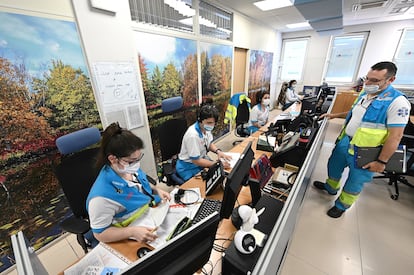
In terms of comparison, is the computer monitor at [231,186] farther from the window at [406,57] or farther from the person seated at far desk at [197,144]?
the window at [406,57]

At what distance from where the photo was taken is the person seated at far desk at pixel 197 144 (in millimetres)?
1670

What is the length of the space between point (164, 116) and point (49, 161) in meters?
1.45

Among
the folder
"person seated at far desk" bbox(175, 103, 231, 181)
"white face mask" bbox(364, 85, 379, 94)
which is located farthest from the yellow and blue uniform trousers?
"person seated at far desk" bbox(175, 103, 231, 181)

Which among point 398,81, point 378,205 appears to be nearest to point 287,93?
point 398,81

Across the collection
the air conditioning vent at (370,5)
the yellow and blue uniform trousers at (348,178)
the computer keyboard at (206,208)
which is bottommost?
the yellow and blue uniform trousers at (348,178)

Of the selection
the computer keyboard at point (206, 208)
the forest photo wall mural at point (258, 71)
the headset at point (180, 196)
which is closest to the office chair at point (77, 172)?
the headset at point (180, 196)

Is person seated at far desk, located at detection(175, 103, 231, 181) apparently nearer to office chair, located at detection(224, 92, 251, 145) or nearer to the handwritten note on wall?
the handwritten note on wall

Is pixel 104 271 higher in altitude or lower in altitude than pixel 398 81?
lower

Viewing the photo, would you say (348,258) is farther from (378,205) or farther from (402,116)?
(402,116)

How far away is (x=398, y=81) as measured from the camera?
5.13 metres

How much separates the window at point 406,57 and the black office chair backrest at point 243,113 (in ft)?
17.2

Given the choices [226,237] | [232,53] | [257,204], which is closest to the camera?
[226,237]

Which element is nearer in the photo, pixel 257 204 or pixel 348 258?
pixel 257 204

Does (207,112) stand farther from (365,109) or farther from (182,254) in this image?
(365,109)
